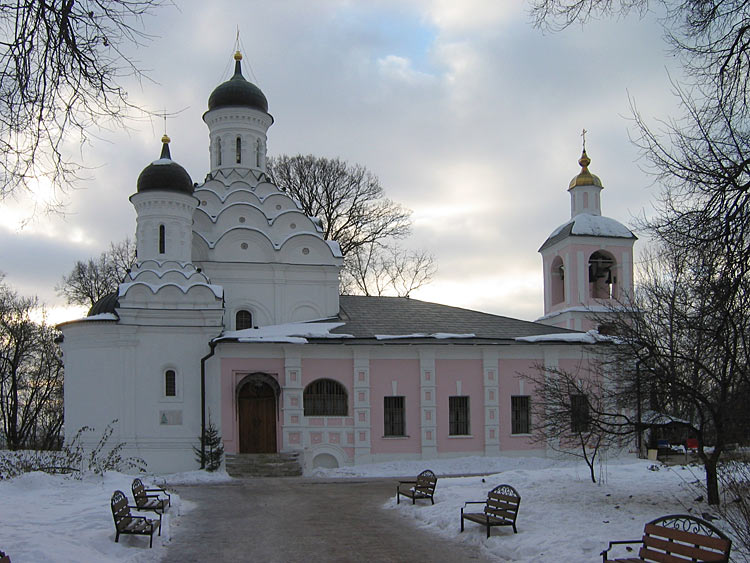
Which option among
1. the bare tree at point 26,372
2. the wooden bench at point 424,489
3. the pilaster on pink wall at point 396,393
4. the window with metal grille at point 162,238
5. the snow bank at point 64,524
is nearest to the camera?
the snow bank at point 64,524

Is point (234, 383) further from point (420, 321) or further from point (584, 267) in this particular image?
point (584, 267)

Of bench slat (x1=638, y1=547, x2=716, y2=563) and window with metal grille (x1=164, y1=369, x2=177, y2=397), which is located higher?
window with metal grille (x1=164, y1=369, x2=177, y2=397)

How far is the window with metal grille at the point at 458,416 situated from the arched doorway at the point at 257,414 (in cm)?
526

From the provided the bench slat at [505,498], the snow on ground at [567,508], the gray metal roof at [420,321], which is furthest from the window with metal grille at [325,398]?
the bench slat at [505,498]

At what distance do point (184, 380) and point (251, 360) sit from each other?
1.89 meters

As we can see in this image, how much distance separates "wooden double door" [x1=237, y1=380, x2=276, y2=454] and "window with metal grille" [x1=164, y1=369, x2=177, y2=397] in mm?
1787

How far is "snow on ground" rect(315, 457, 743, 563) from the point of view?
31.6 ft

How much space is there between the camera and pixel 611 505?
12039 millimetres

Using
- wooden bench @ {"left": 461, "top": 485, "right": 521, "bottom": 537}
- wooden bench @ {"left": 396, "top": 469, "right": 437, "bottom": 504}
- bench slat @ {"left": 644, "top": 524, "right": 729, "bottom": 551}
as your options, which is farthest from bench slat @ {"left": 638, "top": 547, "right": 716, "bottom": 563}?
wooden bench @ {"left": 396, "top": 469, "right": 437, "bottom": 504}

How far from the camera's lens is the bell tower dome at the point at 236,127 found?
2791 cm

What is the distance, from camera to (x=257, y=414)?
2244 cm

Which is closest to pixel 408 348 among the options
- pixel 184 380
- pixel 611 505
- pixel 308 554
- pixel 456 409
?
pixel 456 409

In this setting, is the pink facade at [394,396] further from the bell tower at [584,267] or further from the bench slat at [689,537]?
the bench slat at [689,537]

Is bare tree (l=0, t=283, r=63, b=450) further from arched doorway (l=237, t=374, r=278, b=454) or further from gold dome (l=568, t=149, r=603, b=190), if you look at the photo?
gold dome (l=568, t=149, r=603, b=190)
